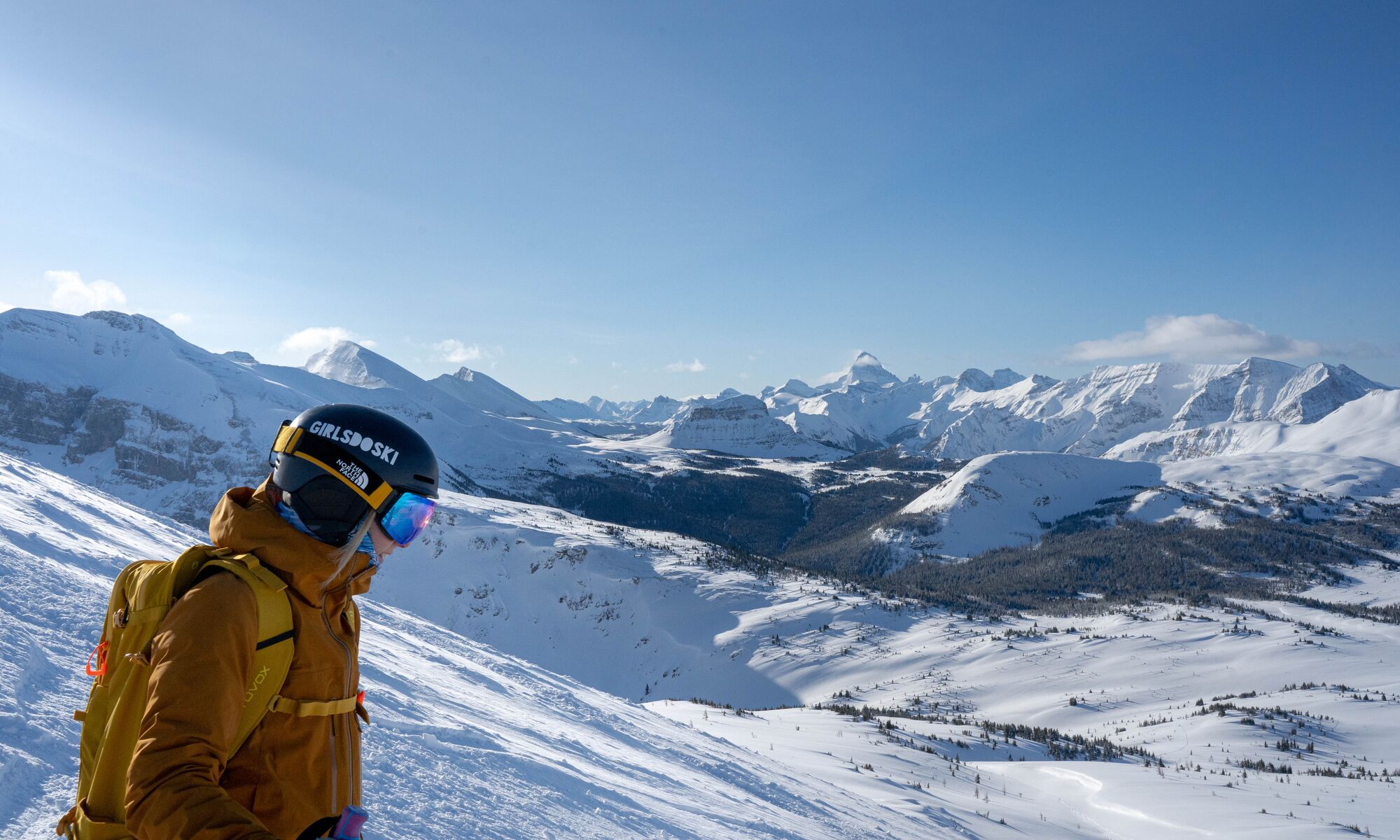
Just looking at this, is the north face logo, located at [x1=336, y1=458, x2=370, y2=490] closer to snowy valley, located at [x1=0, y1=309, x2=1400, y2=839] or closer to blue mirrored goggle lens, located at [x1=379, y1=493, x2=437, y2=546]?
blue mirrored goggle lens, located at [x1=379, y1=493, x2=437, y2=546]

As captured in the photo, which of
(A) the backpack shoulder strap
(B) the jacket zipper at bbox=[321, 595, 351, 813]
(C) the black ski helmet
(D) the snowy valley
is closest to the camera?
(A) the backpack shoulder strap

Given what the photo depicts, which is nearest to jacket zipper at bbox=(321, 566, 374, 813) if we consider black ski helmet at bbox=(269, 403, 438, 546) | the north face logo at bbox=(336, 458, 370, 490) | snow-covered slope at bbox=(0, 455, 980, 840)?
black ski helmet at bbox=(269, 403, 438, 546)

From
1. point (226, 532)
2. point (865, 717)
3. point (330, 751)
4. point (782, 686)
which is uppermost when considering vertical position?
point (226, 532)

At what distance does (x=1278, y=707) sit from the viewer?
47.8 metres

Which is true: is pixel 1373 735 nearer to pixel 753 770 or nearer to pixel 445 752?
pixel 753 770

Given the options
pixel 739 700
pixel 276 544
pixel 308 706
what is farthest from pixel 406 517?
pixel 739 700

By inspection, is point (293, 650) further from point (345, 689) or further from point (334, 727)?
point (334, 727)

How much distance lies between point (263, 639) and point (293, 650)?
18cm

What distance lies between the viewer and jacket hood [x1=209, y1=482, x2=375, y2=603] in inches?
107

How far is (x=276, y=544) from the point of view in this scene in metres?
2.73

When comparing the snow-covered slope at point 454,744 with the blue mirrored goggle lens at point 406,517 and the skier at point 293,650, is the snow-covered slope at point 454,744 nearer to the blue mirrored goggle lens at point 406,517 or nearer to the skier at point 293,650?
the skier at point 293,650

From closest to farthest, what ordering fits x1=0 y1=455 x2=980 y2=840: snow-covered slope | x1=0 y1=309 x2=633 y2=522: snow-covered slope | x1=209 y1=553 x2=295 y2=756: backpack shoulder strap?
x1=209 y1=553 x2=295 y2=756: backpack shoulder strap, x1=0 y1=455 x2=980 y2=840: snow-covered slope, x1=0 y1=309 x2=633 y2=522: snow-covered slope

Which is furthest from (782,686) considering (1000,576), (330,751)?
(1000,576)

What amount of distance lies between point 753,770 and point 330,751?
1286 centimetres
